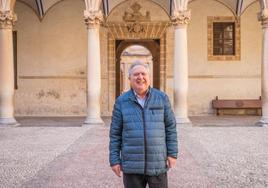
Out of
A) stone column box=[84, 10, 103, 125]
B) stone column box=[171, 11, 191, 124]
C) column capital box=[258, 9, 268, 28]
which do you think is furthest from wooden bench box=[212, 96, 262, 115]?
stone column box=[84, 10, 103, 125]

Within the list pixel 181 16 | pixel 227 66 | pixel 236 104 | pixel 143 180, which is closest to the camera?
pixel 143 180

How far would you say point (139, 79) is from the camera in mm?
3398

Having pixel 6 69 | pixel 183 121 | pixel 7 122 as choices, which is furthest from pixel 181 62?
pixel 7 122

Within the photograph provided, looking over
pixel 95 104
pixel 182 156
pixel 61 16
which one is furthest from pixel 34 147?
pixel 61 16

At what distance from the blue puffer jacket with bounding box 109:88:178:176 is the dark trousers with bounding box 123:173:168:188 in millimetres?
54

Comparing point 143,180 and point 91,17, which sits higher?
point 91,17

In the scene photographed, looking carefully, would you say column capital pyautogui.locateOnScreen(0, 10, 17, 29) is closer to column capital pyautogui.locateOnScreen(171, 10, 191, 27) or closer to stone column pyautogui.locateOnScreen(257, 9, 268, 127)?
column capital pyautogui.locateOnScreen(171, 10, 191, 27)

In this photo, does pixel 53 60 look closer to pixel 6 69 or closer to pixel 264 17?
pixel 6 69

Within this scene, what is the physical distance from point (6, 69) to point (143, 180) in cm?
1129

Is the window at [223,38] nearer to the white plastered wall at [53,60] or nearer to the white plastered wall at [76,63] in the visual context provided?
the white plastered wall at [76,63]

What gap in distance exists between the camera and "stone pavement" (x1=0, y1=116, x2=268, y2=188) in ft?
19.6

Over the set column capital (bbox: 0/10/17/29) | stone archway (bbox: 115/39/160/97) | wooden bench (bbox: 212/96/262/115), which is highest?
column capital (bbox: 0/10/17/29)

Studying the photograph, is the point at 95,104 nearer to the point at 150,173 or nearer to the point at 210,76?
the point at 210,76

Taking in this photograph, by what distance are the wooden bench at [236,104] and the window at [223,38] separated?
1.82 m
